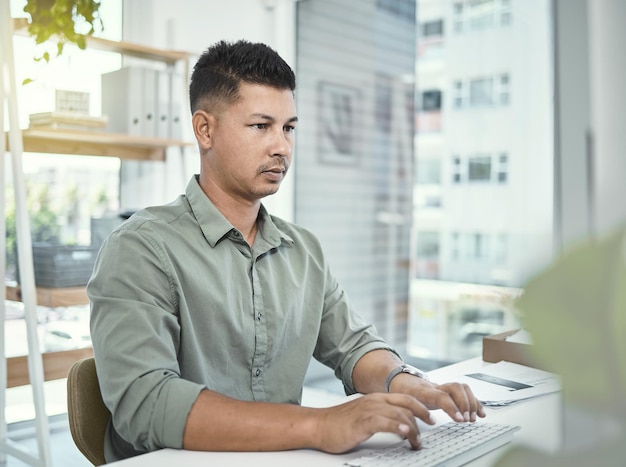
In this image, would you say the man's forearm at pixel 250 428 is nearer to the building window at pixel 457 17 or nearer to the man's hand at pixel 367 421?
the man's hand at pixel 367 421

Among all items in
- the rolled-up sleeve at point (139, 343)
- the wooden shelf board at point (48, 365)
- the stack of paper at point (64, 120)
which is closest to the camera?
the rolled-up sleeve at point (139, 343)

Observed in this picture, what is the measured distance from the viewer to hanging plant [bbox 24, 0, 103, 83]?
2654 millimetres

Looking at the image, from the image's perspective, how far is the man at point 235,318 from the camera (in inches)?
37.9

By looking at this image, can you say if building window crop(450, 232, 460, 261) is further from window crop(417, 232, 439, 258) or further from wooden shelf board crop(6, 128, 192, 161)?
wooden shelf board crop(6, 128, 192, 161)

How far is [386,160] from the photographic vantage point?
3625 millimetres

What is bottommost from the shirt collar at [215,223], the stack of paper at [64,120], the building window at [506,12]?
the shirt collar at [215,223]

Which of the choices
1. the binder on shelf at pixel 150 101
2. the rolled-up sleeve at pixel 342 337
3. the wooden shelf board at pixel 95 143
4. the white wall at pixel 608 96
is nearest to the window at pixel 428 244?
the wooden shelf board at pixel 95 143

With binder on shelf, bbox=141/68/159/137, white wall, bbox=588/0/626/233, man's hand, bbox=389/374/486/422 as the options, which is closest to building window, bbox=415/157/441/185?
binder on shelf, bbox=141/68/159/137

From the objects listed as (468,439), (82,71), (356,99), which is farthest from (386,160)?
(468,439)

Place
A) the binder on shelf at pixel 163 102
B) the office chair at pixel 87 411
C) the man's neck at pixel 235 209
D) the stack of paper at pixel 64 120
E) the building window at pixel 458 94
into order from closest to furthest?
the office chair at pixel 87 411
the man's neck at pixel 235 209
the stack of paper at pixel 64 120
the binder on shelf at pixel 163 102
the building window at pixel 458 94

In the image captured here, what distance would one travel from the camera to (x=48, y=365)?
2717 mm

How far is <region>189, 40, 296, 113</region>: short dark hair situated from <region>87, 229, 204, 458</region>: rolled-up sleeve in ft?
1.27

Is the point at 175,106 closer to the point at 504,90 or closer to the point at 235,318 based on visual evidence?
the point at 504,90

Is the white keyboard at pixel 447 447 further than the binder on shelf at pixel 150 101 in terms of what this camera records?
No
